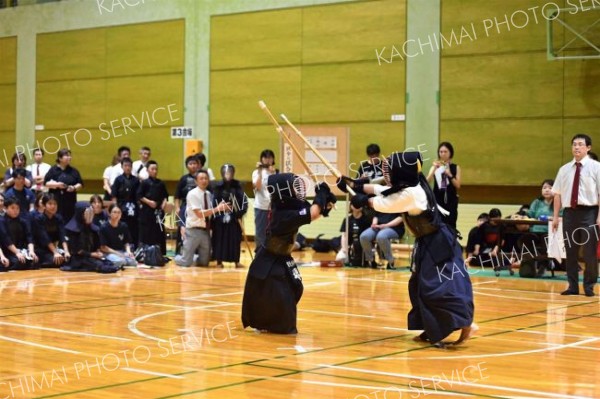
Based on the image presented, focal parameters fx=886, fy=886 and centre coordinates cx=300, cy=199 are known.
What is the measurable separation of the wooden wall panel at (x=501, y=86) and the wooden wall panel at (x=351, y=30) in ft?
5.08

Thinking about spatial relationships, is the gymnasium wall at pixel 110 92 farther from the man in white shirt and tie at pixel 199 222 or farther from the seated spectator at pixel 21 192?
the man in white shirt and tie at pixel 199 222

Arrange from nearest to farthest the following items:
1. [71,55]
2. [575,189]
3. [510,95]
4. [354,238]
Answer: [575,189] < [354,238] < [510,95] < [71,55]

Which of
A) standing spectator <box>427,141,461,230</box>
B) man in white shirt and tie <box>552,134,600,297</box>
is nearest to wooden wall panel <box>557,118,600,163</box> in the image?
standing spectator <box>427,141,461,230</box>

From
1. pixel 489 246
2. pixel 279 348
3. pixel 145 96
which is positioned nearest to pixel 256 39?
pixel 145 96

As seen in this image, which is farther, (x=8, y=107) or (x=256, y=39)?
(x=8, y=107)

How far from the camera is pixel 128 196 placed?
17.3 meters

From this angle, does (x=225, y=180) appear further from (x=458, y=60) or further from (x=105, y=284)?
(x=458, y=60)

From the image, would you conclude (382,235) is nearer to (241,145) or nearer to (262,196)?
(262,196)

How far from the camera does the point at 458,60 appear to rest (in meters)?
18.9

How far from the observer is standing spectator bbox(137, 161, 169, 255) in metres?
16.9

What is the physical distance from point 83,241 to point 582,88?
10057 mm

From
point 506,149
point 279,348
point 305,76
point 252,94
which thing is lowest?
point 279,348

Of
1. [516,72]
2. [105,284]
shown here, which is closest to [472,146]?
[516,72]

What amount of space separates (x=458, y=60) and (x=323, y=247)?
4.98 metres
